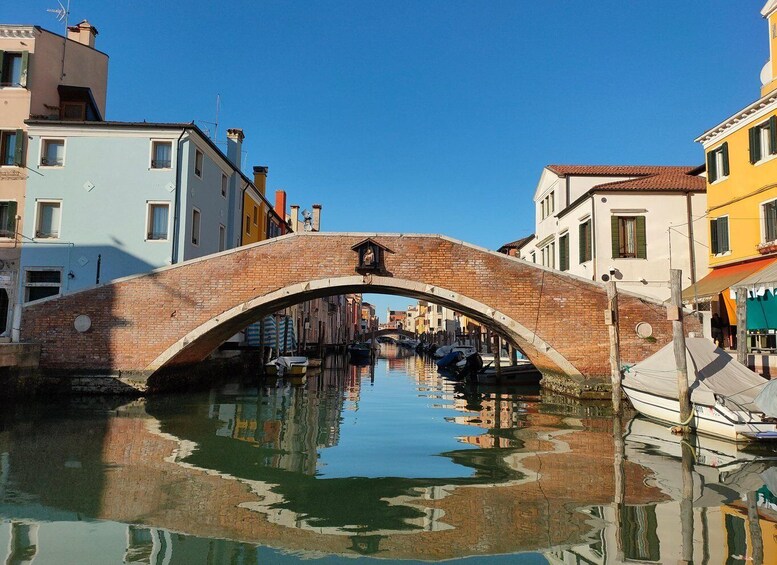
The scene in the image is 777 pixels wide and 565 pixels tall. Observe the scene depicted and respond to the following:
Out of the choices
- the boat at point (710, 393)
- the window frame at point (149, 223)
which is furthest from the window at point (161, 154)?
the boat at point (710, 393)

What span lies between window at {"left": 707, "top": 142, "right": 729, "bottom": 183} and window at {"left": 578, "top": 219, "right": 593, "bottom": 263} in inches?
138

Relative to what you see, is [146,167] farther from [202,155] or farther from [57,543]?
[57,543]

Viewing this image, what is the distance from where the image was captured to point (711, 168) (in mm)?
16156

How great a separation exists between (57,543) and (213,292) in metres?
9.81

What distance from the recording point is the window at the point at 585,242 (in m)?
18.1

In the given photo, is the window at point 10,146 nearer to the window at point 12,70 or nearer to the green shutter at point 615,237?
the window at point 12,70

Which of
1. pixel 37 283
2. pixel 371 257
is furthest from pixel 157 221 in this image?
pixel 371 257

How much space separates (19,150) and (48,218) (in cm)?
207

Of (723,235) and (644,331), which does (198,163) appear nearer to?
(644,331)

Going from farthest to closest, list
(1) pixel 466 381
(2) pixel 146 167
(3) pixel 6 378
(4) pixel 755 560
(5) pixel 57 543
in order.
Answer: (1) pixel 466 381 < (2) pixel 146 167 < (3) pixel 6 378 < (5) pixel 57 543 < (4) pixel 755 560

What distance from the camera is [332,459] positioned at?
834 cm


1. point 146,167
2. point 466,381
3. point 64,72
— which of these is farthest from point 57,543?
point 466,381

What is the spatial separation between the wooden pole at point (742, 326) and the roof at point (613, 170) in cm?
904

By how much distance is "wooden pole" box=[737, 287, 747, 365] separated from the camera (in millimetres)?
12047
